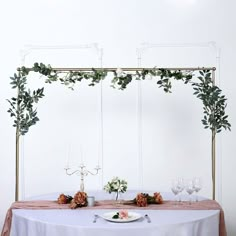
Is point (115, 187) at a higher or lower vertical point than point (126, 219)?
higher

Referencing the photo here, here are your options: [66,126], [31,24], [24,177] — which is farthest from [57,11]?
[24,177]

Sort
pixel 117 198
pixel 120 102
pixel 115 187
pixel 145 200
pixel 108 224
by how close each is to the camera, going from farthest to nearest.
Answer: pixel 120 102 < pixel 117 198 < pixel 115 187 < pixel 145 200 < pixel 108 224

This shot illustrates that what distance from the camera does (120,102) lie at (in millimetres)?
4969

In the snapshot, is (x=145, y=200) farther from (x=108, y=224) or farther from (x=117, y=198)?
(x=108, y=224)

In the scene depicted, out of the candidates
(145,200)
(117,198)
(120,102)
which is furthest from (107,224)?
(120,102)

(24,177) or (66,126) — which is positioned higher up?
(66,126)

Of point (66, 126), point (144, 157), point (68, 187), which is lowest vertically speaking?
point (68, 187)

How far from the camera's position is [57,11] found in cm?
502

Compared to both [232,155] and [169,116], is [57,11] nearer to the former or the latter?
[169,116]

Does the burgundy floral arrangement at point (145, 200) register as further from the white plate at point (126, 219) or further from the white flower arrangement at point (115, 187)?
the white plate at point (126, 219)

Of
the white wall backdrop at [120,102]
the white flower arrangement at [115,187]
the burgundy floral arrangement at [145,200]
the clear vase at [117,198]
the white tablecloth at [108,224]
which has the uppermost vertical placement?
the white wall backdrop at [120,102]

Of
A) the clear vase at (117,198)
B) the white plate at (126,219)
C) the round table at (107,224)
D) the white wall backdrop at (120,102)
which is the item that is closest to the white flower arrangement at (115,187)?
the clear vase at (117,198)

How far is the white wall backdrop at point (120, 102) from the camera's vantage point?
16.3ft

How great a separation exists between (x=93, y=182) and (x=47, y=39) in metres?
1.75
